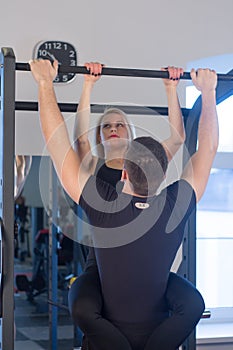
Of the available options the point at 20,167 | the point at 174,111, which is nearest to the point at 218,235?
the point at 20,167

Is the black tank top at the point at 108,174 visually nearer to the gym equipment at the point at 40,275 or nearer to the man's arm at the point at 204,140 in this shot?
the man's arm at the point at 204,140

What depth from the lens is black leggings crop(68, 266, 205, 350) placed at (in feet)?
6.73

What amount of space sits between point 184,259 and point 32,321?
3.59 meters

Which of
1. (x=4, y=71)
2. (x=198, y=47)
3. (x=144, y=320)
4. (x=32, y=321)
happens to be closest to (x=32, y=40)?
(x=198, y=47)

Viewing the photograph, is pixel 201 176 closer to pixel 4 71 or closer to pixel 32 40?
pixel 4 71

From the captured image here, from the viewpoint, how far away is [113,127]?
2.70 m

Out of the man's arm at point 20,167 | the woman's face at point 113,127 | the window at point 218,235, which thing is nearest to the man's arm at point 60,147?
the woman's face at point 113,127

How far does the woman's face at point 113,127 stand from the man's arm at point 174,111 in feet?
0.71

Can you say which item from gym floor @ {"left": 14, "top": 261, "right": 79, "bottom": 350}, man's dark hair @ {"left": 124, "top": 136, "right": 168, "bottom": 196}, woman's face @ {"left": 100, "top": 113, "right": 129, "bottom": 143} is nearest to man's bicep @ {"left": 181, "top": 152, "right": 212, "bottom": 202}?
man's dark hair @ {"left": 124, "top": 136, "right": 168, "bottom": 196}

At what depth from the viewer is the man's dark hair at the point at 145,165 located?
1.99 metres

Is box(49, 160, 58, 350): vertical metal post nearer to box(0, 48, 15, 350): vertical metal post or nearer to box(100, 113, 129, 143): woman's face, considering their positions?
box(100, 113, 129, 143): woman's face

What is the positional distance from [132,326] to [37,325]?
13.2ft

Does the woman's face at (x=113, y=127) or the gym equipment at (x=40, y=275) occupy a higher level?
the woman's face at (x=113, y=127)

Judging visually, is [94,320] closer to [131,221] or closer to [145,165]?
[131,221]
